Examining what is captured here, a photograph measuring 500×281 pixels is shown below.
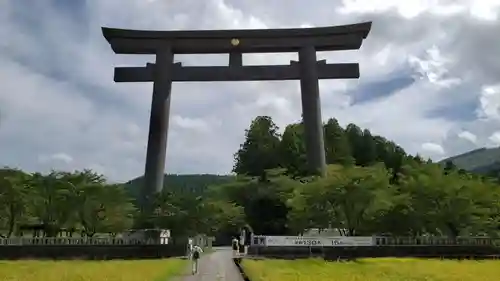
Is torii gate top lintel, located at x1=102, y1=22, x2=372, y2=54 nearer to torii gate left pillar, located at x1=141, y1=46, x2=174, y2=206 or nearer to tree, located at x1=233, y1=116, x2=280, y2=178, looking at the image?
torii gate left pillar, located at x1=141, y1=46, x2=174, y2=206

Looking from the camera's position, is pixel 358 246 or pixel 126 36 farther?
pixel 126 36

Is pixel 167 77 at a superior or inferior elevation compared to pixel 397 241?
superior

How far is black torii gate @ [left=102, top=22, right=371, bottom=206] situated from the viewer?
43031mm

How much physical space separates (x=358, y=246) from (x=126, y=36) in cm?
2091

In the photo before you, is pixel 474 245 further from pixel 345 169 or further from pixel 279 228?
pixel 279 228

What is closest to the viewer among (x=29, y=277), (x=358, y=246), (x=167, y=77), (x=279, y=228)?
(x=29, y=277)

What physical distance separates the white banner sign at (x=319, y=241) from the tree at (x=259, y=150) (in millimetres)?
33727

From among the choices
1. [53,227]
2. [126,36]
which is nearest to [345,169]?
[126,36]

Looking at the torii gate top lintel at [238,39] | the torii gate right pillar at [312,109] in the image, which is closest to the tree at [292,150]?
the torii gate right pillar at [312,109]

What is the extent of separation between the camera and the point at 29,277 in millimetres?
20109

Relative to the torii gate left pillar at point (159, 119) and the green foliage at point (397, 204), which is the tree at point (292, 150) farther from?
the torii gate left pillar at point (159, 119)

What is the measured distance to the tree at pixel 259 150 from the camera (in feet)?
243

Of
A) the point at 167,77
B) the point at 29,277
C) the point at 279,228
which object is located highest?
the point at 167,77

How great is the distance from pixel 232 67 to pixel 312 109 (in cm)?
623
